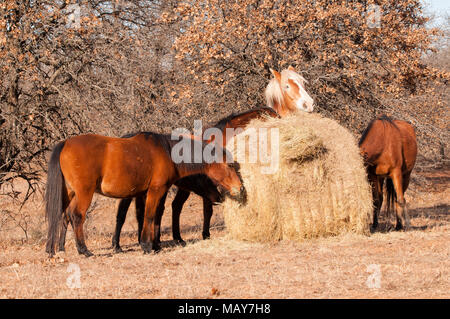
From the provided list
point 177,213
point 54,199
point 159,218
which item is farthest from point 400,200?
point 54,199

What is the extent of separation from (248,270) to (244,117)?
3.37m

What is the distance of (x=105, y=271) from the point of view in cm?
646

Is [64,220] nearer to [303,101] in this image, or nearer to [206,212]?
[206,212]

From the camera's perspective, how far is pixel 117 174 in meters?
7.80

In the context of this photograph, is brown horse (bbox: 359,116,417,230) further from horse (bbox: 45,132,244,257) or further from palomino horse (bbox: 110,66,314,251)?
horse (bbox: 45,132,244,257)

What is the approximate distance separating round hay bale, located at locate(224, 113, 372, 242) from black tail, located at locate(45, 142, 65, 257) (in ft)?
8.09

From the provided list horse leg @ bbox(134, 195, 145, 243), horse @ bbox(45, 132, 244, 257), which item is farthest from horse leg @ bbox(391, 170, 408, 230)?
horse leg @ bbox(134, 195, 145, 243)

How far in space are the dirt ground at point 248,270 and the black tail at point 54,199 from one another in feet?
1.13

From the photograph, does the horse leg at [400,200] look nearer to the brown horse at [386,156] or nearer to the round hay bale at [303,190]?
the brown horse at [386,156]

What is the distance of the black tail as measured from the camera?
24.6 feet

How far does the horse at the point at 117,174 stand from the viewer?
7.57 metres

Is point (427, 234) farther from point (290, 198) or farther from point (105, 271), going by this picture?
point (105, 271)
